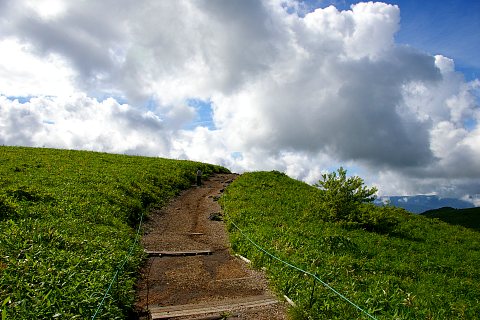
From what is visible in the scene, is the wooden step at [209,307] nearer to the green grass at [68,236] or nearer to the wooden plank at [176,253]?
the green grass at [68,236]

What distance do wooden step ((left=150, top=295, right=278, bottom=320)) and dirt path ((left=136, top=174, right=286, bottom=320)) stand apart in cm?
10

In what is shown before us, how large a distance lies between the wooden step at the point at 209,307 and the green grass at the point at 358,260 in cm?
109

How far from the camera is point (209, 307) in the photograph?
10695 mm

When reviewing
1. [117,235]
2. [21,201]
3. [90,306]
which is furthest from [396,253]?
[21,201]

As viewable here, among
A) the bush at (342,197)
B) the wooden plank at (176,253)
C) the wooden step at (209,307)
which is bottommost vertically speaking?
the wooden step at (209,307)

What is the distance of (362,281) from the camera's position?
12.8 meters

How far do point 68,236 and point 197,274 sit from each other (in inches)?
210

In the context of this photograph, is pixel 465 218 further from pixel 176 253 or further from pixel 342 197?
pixel 176 253

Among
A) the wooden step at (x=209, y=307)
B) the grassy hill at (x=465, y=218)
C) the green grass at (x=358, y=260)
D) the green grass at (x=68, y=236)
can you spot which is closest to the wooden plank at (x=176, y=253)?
the green grass at (x=68, y=236)

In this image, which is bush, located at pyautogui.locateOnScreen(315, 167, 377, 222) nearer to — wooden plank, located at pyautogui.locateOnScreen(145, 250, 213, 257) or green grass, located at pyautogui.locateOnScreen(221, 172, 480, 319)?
green grass, located at pyautogui.locateOnScreen(221, 172, 480, 319)

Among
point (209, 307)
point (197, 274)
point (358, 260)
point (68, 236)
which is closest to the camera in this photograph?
point (209, 307)

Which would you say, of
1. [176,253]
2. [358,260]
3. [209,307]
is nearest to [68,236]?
[176,253]

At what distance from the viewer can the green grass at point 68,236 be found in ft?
30.4

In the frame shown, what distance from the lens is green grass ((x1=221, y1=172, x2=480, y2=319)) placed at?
1106cm
